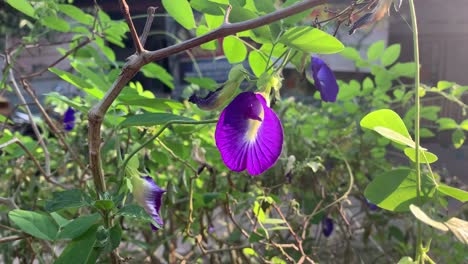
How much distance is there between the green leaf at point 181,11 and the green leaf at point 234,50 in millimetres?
60

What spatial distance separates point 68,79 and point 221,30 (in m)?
0.31

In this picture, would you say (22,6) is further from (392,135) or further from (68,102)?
(392,135)

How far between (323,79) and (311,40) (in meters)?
0.11

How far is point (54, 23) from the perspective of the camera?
2.93 feet

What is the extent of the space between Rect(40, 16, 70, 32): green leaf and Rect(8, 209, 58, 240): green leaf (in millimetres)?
423

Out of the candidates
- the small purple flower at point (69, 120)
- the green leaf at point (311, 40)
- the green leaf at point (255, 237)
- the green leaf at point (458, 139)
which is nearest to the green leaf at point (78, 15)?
the small purple flower at point (69, 120)

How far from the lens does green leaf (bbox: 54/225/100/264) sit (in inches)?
18.5

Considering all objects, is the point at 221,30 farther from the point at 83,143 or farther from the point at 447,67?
the point at 447,67

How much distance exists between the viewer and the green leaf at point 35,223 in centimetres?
52

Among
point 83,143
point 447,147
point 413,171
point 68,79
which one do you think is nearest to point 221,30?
point 413,171

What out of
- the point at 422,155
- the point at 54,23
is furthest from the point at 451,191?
the point at 54,23

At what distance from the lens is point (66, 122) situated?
1139mm

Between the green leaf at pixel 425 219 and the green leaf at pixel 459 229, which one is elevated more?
the green leaf at pixel 425 219

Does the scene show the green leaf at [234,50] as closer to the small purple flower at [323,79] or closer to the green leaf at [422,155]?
the small purple flower at [323,79]
